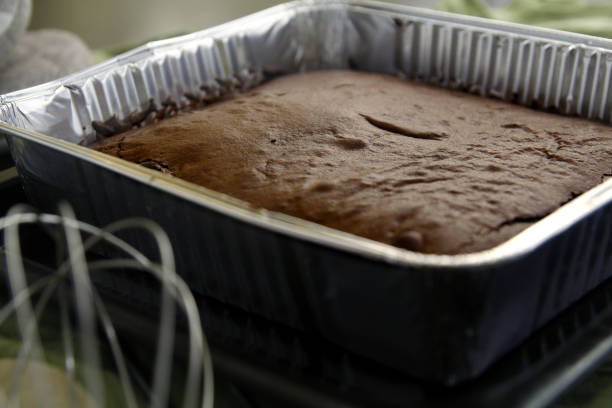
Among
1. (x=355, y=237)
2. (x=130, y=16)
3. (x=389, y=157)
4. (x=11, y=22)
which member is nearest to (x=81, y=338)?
(x=355, y=237)

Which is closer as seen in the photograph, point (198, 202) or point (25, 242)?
point (198, 202)

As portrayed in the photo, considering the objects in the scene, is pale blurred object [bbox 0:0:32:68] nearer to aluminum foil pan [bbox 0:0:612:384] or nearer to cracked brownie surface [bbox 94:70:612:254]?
aluminum foil pan [bbox 0:0:612:384]

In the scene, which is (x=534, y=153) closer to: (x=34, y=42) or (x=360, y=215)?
(x=360, y=215)

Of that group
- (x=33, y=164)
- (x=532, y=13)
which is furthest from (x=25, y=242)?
(x=532, y=13)

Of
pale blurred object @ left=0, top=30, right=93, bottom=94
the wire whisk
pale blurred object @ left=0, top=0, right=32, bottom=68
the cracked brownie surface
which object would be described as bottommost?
the wire whisk

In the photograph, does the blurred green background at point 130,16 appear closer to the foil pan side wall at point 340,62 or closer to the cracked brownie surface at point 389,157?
the foil pan side wall at point 340,62

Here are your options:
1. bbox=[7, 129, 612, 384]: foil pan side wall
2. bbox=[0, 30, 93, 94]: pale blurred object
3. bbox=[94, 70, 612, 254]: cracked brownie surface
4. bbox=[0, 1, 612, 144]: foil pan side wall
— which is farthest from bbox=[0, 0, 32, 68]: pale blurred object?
bbox=[7, 129, 612, 384]: foil pan side wall
